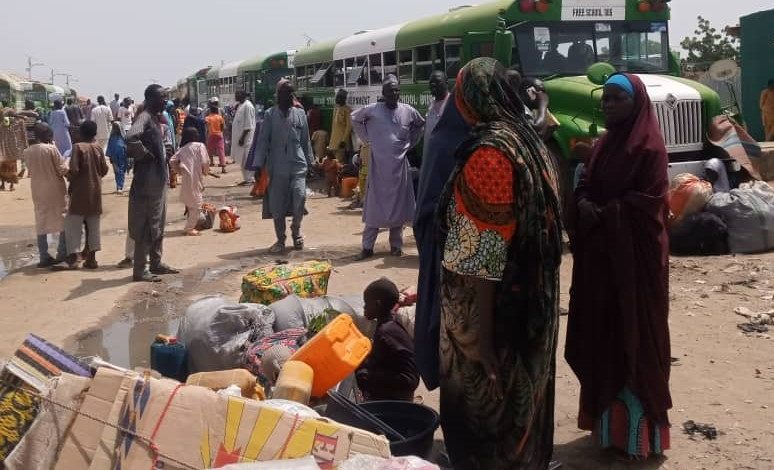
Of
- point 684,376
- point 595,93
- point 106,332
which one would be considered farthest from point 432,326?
point 595,93

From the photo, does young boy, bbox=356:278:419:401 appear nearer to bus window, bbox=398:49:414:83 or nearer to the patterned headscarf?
the patterned headscarf

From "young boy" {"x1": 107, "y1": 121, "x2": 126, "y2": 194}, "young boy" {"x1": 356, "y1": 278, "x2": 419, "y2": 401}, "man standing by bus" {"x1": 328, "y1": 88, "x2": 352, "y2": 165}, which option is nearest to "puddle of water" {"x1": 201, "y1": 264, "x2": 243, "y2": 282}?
"young boy" {"x1": 356, "y1": 278, "x2": 419, "y2": 401}

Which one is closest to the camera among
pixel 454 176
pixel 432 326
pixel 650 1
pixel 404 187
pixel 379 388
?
pixel 454 176

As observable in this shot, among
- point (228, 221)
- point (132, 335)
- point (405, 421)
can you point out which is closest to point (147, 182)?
point (132, 335)

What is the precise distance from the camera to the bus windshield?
918 centimetres

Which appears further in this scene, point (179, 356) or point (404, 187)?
point (404, 187)

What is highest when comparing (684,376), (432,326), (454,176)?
(454,176)

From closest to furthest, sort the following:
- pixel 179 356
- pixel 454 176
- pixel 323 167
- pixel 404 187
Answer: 1. pixel 454 176
2. pixel 179 356
3. pixel 404 187
4. pixel 323 167

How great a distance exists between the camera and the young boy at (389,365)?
13.0ft

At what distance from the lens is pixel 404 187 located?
26.6 ft

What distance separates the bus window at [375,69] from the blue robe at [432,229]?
10787 millimetres

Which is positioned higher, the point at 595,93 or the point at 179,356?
→ the point at 595,93

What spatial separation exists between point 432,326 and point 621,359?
2.99 ft

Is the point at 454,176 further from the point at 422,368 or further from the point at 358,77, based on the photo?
the point at 358,77
